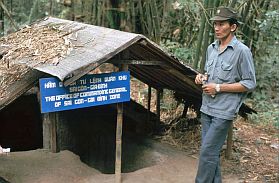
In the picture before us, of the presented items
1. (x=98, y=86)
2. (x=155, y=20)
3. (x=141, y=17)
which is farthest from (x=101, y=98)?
(x=141, y=17)

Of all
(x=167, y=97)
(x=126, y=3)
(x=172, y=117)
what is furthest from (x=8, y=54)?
(x=126, y=3)

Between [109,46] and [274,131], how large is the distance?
5.28 metres

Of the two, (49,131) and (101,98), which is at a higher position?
(101,98)

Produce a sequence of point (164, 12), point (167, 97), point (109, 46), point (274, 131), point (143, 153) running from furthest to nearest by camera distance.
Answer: point (164, 12) < point (167, 97) < point (274, 131) < point (143, 153) < point (109, 46)

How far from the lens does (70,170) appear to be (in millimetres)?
5395

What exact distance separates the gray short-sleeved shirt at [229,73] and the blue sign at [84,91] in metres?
0.98

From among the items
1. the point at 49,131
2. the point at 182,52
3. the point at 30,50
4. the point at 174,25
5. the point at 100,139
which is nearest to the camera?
the point at 30,50

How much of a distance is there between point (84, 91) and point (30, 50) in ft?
3.17

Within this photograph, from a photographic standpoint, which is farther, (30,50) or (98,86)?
(30,50)

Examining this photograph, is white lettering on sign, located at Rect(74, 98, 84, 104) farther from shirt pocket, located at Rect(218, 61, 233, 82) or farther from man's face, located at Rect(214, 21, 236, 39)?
man's face, located at Rect(214, 21, 236, 39)

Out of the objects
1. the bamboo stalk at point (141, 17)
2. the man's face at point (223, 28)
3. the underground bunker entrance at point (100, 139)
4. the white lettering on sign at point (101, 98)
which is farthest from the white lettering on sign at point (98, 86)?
the bamboo stalk at point (141, 17)

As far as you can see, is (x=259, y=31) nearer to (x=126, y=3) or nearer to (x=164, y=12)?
(x=164, y=12)

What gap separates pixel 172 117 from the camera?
26.9ft

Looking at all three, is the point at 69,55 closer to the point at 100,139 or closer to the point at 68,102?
the point at 68,102
